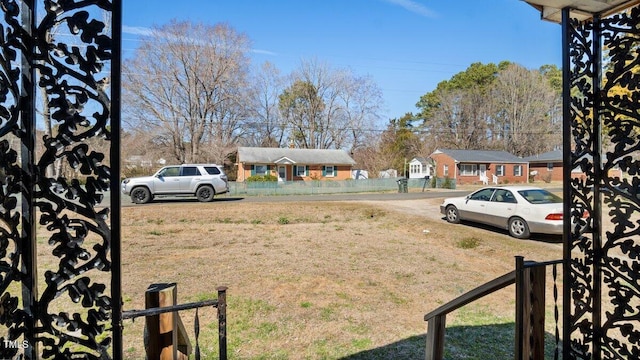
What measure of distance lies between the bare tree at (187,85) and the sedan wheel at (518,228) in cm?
2186

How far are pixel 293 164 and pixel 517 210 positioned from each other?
20360 millimetres

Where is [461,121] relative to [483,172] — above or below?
above

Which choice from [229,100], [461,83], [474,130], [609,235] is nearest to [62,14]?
[609,235]

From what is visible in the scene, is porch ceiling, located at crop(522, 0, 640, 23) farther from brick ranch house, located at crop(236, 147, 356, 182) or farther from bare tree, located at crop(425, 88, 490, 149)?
bare tree, located at crop(425, 88, 490, 149)

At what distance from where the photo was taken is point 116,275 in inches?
50.8

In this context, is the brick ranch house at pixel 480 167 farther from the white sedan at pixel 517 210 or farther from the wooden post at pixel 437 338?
the wooden post at pixel 437 338

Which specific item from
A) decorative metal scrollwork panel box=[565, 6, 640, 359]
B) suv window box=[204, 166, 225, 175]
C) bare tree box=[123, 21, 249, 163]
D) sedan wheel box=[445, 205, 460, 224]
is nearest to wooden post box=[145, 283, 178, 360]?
decorative metal scrollwork panel box=[565, 6, 640, 359]

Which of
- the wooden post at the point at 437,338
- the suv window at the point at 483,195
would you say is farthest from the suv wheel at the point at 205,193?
the wooden post at the point at 437,338

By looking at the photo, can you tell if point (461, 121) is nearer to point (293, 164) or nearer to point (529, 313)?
point (293, 164)

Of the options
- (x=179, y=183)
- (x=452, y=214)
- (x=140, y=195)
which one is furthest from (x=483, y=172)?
(x=140, y=195)

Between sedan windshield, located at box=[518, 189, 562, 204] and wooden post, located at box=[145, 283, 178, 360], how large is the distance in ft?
26.4

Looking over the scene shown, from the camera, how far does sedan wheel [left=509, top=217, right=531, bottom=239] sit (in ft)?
25.1

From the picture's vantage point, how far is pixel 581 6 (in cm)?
200

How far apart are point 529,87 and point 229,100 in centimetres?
3061
